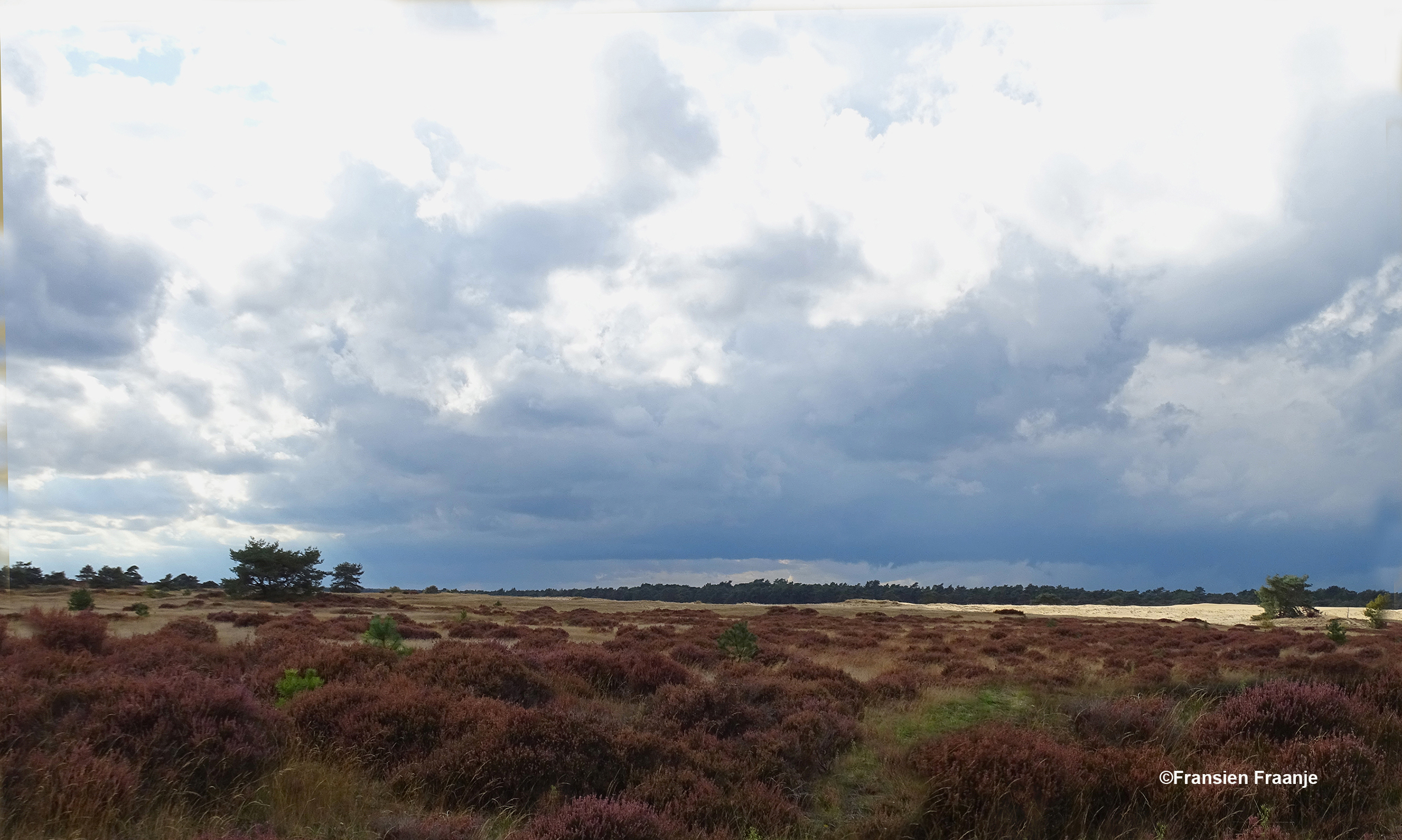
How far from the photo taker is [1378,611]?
3241cm

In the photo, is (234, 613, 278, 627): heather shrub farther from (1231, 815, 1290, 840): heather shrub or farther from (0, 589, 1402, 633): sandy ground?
(1231, 815, 1290, 840): heather shrub

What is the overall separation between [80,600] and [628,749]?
25.2m

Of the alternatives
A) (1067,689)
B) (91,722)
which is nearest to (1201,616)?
(1067,689)

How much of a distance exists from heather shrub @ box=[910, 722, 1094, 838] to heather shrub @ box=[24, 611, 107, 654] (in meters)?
12.8

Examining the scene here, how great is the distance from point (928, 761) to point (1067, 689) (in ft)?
21.9

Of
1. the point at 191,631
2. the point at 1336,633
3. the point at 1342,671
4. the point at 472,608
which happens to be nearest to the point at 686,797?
the point at 1342,671

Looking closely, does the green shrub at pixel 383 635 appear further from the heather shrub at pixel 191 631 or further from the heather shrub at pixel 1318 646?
the heather shrub at pixel 1318 646

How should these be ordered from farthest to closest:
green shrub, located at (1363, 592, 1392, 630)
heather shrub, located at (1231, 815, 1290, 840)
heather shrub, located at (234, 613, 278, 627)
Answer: green shrub, located at (1363, 592, 1392, 630) → heather shrub, located at (234, 613, 278, 627) → heather shrub, located at (1231, 815, 1290, 840)

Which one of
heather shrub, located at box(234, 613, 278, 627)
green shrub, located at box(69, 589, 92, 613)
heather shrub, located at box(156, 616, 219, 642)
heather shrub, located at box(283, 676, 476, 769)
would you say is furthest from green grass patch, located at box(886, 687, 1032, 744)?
green shrub, located at box(69, 589, 92, 613)

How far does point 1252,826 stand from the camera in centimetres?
656

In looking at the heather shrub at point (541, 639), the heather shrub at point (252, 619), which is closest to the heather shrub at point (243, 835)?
the heather shrub at point (541, 639)

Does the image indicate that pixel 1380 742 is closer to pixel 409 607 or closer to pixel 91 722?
pixel 91 722

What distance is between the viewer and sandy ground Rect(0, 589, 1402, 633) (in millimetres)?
19159

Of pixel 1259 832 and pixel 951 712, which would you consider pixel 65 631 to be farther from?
pixel 1259 832
